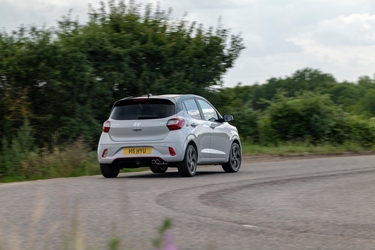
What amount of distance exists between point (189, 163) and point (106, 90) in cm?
774

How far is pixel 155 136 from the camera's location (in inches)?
535

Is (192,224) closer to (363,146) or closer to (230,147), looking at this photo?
(230,147)

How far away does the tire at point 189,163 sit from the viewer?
1362 cm

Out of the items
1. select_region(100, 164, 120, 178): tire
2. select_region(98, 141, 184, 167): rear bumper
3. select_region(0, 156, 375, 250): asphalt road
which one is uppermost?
select_region(98, 141, 184, 167): rear bumper

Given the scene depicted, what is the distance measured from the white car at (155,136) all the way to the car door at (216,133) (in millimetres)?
260

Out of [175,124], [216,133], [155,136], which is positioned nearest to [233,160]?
[216,133]

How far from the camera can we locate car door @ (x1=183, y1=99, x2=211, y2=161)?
14.1 metres

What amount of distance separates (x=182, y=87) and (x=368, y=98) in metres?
50.6

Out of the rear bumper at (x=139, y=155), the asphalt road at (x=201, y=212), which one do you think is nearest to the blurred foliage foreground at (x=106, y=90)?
the rear bumper at (x=139, y=155)

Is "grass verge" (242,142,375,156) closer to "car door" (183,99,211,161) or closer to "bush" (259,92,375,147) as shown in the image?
"bush" (259,92,375,147)

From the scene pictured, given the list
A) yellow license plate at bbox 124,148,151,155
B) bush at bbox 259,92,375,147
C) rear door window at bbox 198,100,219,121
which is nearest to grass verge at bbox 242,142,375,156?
bush at bbox 259,92,375,147

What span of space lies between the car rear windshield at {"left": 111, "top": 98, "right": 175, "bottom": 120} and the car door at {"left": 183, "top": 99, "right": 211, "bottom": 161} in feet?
1.47

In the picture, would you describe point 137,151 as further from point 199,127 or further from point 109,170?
point 199,127

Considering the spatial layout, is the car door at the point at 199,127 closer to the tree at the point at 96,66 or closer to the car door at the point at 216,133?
the car door at the point at 216,133
